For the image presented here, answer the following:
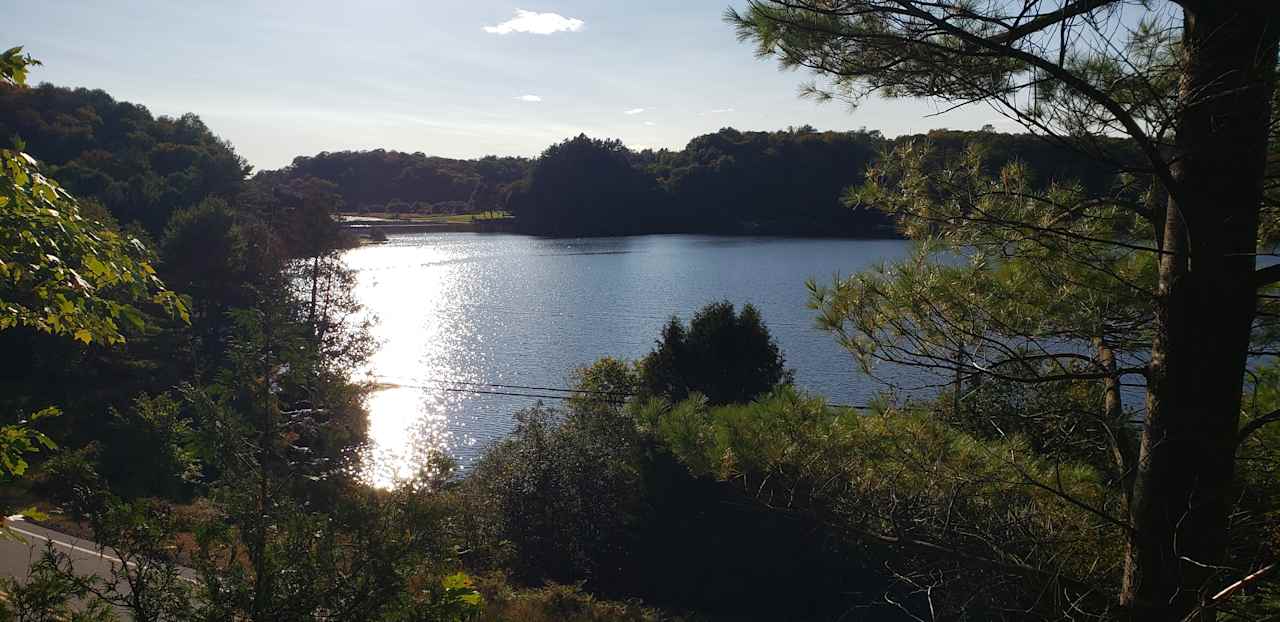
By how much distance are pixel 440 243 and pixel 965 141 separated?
7135 centimetres

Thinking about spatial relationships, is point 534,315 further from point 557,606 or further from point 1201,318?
point 1201,318

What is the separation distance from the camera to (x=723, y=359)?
709 inches

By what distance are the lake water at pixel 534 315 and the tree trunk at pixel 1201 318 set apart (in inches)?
161

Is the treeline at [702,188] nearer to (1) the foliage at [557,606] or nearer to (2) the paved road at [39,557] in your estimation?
(1) the foliage at [557,606]

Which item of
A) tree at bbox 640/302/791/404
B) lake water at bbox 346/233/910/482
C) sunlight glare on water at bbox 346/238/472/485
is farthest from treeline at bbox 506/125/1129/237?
tree at bbox 640/302/791/404

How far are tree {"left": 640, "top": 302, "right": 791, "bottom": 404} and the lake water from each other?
8.92 ft

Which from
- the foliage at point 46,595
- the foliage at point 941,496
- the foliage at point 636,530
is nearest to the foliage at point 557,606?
the foliage at point 636,530

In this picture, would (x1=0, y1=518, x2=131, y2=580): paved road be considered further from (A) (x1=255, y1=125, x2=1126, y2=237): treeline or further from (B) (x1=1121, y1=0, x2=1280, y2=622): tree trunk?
(A) (x1=255, y1=125, x2=1126, y2=237): treeline

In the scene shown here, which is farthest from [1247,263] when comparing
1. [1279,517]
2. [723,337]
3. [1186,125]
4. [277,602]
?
[723,337]

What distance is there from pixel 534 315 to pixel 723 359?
19778 millimetres

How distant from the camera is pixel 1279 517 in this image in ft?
11.6

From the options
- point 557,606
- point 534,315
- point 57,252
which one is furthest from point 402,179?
point 57,252

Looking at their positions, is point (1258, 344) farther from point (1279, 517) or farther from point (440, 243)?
point (440, 243)

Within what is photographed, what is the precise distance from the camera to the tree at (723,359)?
1795cm
